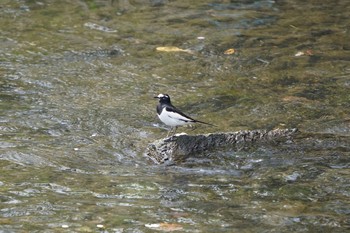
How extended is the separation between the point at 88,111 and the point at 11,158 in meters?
1.89

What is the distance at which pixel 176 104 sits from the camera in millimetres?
9836

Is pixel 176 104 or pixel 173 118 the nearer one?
pixel 173 118

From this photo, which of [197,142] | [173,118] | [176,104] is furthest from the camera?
[176,104]

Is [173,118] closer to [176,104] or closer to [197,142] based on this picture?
[197,142]

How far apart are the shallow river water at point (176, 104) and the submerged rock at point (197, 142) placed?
0.10 m

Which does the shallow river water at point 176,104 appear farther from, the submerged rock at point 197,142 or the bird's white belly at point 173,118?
the bird's white belly at point 173,118

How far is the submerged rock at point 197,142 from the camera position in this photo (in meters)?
7.73

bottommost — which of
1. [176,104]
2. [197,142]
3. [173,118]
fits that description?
[176,104]

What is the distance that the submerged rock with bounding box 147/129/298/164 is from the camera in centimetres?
773

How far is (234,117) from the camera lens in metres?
→ 9.33

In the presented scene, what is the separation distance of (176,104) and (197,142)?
2.00m

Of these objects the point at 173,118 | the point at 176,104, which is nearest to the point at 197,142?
the point at 173,118

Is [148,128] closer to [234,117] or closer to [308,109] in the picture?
[234,117]

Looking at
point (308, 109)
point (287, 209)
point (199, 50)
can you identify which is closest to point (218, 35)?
point (199, 50)
